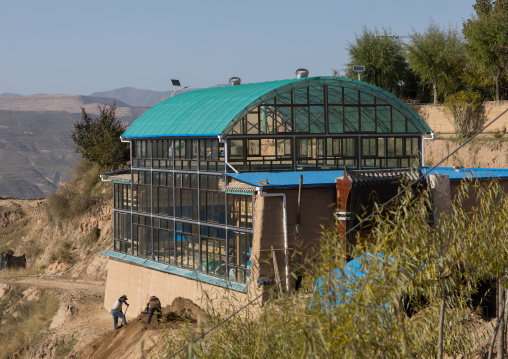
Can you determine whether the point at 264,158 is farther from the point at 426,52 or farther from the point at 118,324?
the point at 426,52

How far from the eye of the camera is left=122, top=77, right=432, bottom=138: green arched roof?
99.9 feet

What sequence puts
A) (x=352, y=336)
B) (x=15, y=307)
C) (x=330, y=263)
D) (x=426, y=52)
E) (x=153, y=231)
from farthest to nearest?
(x=426, y=52) → (x=15, y=307) → (x=153, y=231) → (x=330, y=263) → (x=352, y=336)

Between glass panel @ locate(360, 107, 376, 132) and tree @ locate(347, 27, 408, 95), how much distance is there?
2659 centimetres

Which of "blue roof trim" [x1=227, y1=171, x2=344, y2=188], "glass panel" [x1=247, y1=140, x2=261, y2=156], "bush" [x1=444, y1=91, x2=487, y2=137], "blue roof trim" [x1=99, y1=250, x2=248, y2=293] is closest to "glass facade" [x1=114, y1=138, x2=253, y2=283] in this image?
"blue roof trim" [x1=99, y1=250, x2=248, y2=293]

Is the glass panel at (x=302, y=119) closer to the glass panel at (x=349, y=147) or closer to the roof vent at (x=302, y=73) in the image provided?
the roof vent at (x=302, y=73)

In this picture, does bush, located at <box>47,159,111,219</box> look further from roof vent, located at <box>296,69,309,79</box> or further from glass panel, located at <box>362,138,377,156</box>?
glass panel, located at <box>362,138,377,156</box>

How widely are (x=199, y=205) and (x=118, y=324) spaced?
826 centimetres

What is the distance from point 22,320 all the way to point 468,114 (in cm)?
3295

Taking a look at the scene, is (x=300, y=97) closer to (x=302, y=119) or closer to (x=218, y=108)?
(x=302, y=119)

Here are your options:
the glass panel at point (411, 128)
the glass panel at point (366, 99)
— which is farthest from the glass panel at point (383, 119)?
the glass panel at point (411, 128)

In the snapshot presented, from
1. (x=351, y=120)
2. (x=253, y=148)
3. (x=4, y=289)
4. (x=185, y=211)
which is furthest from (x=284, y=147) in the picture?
(x=4, y=289)

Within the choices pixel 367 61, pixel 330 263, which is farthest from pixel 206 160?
pixel 367 61

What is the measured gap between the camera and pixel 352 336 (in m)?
13.0

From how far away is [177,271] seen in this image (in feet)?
106
